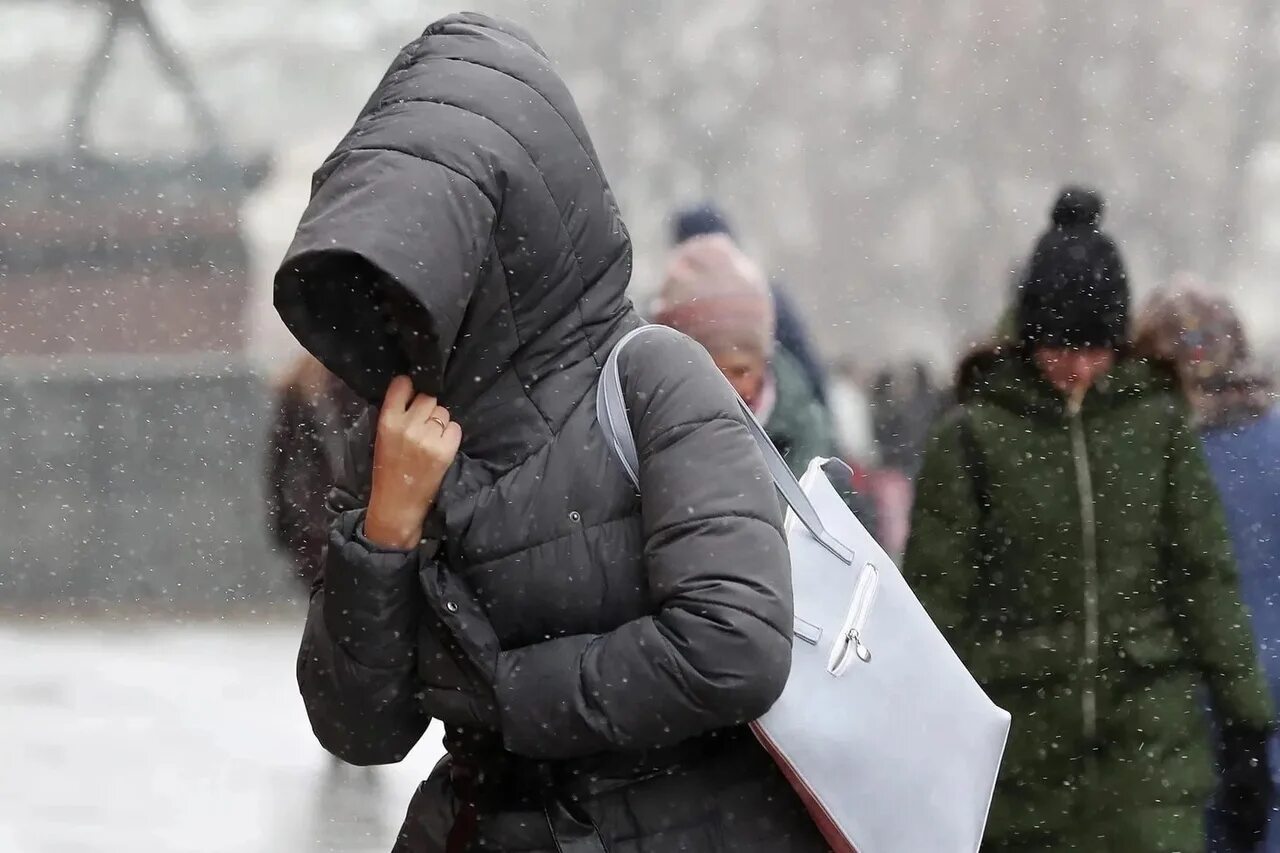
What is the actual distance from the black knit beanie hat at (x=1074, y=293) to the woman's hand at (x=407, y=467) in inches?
86.3

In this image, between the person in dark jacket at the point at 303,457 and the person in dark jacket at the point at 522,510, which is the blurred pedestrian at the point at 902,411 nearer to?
the person in dark jacket at the point at 303,457

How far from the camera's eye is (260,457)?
12.2 ft

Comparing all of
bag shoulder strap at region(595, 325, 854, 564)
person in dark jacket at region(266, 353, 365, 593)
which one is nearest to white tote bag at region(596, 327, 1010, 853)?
bag shoulder strap at region(595, 325, 854, 564)

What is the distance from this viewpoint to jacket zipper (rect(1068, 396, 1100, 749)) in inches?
138

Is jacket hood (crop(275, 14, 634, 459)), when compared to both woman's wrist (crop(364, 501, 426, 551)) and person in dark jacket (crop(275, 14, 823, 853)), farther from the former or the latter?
woman's wrist (crop(364, 501, 426, 551))

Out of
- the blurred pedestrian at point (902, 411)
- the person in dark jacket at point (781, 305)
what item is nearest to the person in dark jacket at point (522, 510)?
the person in dark jacket at point (781, 305)

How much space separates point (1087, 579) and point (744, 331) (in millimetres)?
930

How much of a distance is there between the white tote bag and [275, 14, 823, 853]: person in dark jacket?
0.07 metres

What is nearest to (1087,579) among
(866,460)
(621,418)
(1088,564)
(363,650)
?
(1088,564)

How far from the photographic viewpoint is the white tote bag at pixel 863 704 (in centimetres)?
171

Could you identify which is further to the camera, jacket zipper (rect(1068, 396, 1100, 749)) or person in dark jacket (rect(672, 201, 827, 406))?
person in dark jacket (rect(672, 201, 827, 406))

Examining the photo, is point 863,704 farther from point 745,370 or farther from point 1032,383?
point 1032,383

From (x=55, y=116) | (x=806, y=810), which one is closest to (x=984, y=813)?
(x=806, y=810)

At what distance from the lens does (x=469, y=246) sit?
5.25 feet
